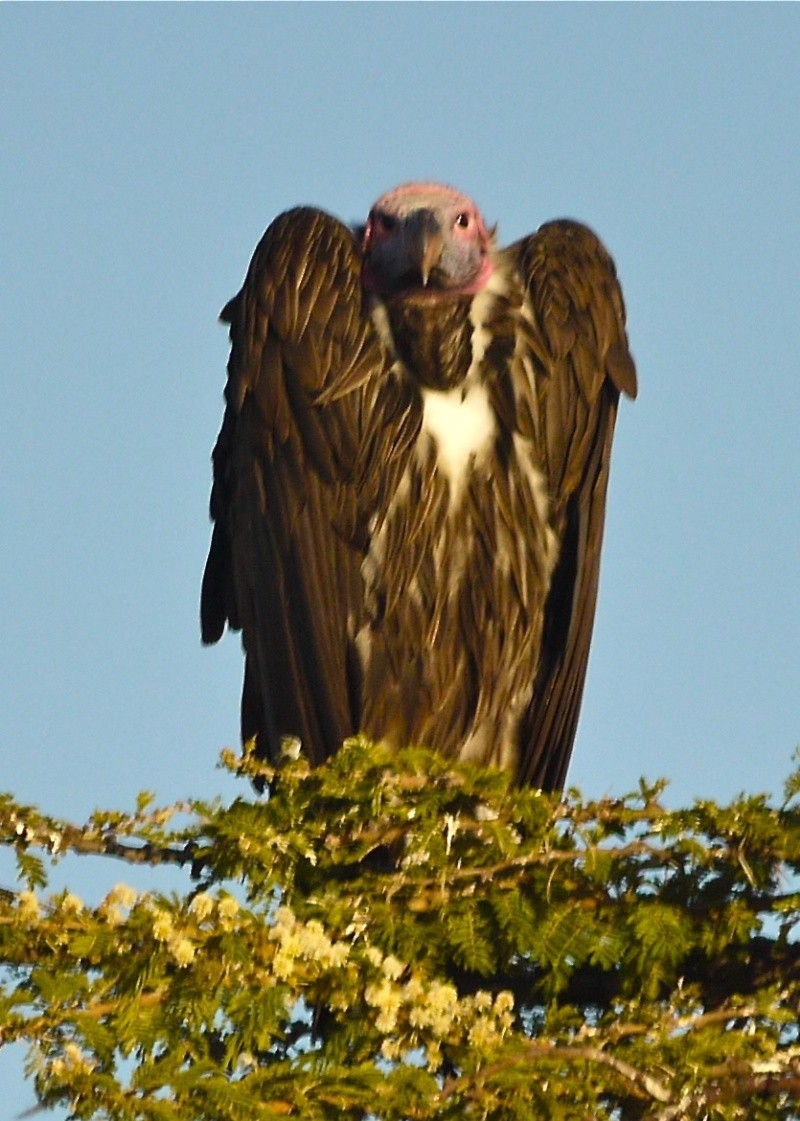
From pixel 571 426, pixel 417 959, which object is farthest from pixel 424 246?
pixel 417 959

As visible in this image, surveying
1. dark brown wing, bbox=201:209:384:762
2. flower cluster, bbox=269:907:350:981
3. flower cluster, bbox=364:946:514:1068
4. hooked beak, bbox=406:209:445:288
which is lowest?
flower cluster, bbox=364:946:514:1068

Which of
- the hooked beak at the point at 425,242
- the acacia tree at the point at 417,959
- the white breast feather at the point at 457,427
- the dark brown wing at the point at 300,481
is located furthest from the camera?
the hooked beak at the point at 425,242

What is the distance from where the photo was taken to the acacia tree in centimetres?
428

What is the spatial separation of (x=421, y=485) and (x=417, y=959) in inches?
94.1

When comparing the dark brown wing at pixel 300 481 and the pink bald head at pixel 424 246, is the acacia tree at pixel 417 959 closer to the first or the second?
the dark brown wing at pixel 300 481

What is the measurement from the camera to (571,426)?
717 cm

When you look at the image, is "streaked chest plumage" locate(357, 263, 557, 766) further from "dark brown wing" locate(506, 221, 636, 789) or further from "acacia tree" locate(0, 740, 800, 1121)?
"acacia tree" locate(0, 740, 800, 1121)

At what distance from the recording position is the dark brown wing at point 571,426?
7.14 meters

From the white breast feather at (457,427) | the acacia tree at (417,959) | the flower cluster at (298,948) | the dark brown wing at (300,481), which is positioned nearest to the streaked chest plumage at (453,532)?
the white breast feather at (457,427)

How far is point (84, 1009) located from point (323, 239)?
3.41 meters

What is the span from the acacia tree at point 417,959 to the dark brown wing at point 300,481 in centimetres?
146

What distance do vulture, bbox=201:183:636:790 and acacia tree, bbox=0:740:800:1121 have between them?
5.31 feet

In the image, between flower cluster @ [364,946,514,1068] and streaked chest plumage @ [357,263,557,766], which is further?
streaked chest plumage @ [357,263,557,766]

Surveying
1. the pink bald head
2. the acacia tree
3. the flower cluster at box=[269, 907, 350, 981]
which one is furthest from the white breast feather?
the flower cluster at box=[269, 907, 350, 981]
